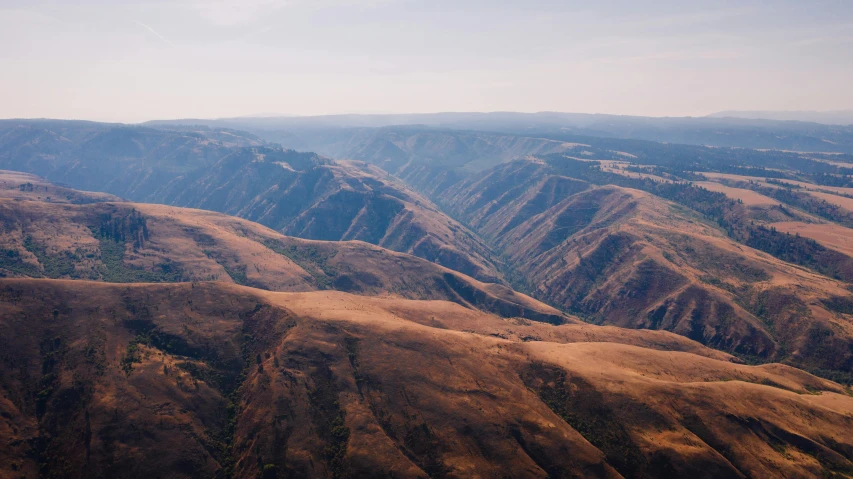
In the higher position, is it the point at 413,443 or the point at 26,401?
the point at 26,401

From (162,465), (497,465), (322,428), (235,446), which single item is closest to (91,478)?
(162,465)

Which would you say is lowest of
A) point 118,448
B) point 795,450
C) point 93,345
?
point 795,450

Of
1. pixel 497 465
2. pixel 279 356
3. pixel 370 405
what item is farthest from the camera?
pixel 279 356

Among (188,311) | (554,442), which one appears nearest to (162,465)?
(188,311)

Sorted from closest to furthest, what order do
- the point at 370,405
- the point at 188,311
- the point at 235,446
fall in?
the point at 235,446 → the point at 370,405 → the point at 188,311

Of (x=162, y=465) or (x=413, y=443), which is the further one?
(x=413, y=443)

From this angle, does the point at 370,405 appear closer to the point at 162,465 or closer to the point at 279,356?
the point at 279,356

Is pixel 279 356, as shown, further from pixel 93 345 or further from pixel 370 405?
pixel 93 345
